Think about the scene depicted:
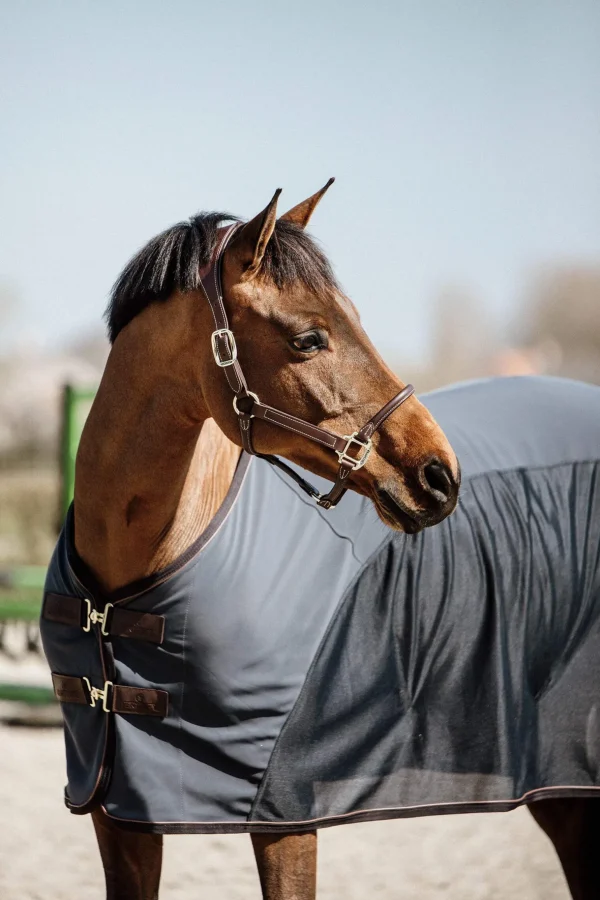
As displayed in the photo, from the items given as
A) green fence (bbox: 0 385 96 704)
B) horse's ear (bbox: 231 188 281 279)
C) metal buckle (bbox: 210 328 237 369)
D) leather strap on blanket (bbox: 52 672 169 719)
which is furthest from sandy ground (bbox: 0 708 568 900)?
horse's ear (bbox: 231 188 281 279)

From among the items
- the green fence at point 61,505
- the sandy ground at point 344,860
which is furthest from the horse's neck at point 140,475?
the green fence at point 61,505

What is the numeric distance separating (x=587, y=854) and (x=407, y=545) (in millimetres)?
1054

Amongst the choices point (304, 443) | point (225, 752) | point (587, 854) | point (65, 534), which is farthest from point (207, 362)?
point (587, 854)

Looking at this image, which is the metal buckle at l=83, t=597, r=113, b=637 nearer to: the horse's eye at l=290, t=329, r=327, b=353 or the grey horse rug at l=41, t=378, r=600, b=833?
the grey horse rug at l=41, t=378, r=600, b=833

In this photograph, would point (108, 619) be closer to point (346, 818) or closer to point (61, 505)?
point (346, 818)

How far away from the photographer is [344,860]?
3340mm

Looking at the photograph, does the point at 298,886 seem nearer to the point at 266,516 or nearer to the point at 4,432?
the point at 266,516

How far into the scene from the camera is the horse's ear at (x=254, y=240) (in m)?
1.85

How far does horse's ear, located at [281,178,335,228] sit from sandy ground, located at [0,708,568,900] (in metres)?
2.15

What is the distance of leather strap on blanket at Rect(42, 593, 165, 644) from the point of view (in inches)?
76.7

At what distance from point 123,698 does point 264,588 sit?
369mm

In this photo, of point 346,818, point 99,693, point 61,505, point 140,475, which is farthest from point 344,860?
point 61,505

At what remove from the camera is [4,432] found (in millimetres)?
8109

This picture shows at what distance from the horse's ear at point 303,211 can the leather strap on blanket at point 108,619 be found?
0.91m
